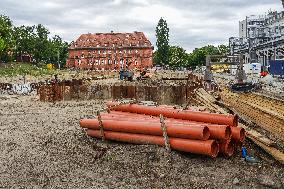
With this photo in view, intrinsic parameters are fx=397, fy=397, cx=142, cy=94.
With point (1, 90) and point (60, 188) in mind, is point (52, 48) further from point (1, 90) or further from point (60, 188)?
point (60, 188)

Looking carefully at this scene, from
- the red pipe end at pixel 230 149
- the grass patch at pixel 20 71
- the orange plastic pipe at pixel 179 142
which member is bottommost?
the red pipe end at pixel 230 149

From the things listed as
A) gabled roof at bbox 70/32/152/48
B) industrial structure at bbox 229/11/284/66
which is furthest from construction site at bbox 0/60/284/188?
gabled roof at bbox 70/32/152/48

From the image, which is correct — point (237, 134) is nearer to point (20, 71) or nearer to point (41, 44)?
point (20, 71)

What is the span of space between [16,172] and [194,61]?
109314 millimetres

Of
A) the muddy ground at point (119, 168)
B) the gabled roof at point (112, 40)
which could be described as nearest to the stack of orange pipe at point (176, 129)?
the muddy ground at point (119, 168)

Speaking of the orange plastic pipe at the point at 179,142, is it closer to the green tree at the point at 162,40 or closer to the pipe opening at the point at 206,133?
the pipe opening at the point at 206,133

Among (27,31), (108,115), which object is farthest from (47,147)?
(27,31)

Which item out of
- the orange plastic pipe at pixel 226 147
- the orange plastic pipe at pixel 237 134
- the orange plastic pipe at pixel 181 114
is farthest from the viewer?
the orange plastic pipe at pixel 181 114

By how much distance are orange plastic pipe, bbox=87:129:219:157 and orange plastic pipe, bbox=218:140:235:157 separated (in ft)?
0.55

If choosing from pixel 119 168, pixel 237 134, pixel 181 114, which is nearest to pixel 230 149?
pixel 237 134

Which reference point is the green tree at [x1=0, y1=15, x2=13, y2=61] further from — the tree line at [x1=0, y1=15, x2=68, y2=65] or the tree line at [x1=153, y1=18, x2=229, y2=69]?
the tree line at [x1=153, y1=18, x2=229, y2=69]


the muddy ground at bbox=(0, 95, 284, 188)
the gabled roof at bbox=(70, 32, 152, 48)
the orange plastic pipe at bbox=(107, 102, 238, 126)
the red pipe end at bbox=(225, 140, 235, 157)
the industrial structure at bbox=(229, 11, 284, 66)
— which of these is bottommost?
the muddy ground at bbox=(0, 95, 284, 188)

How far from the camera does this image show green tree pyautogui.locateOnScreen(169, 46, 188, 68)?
11525cm

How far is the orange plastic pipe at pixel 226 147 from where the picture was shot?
8852 millimetres
